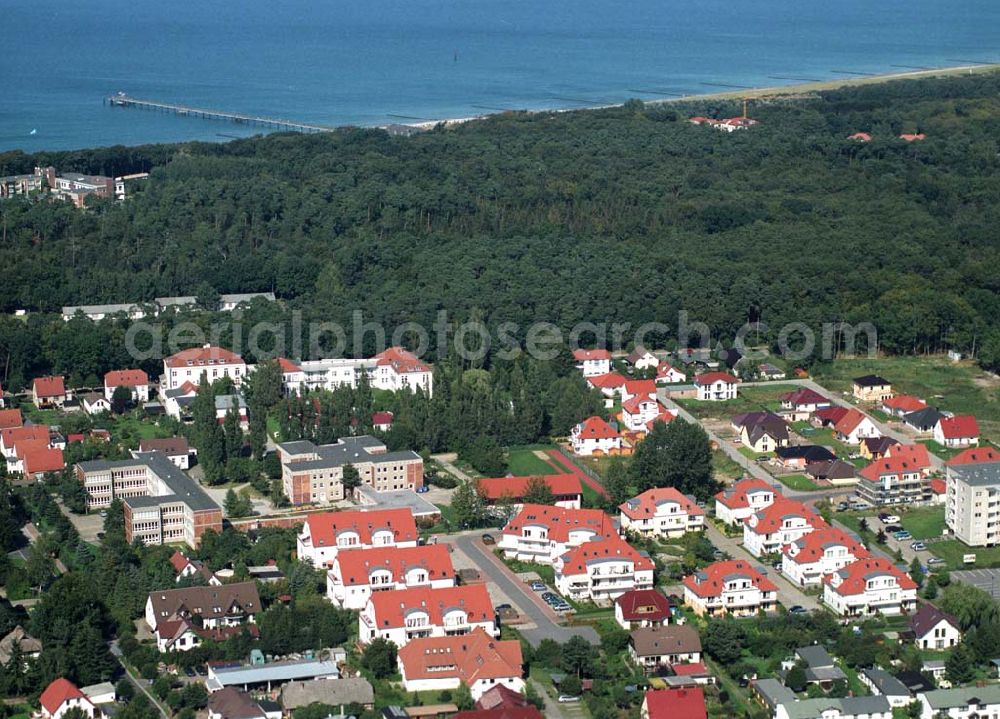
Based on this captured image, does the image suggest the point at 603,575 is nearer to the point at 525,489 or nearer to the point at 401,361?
the point at 525,489

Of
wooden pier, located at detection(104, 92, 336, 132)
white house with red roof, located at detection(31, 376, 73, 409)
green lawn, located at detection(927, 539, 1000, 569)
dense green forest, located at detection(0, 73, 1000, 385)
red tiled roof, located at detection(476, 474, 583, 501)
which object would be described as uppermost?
wooden pier, located at detection(104, 92, 336, 132)

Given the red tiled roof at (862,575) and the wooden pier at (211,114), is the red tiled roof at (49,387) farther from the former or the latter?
the wooden pier at (211,114)

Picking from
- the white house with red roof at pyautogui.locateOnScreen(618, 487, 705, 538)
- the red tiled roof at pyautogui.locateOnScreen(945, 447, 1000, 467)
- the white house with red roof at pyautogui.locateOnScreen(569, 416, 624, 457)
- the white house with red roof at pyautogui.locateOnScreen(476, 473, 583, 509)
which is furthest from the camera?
the white house with red roof at pyautogui.locateOnScreen(569, 416, 624, 457)

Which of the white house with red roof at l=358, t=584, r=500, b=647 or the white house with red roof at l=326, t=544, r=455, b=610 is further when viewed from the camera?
the white house with red roof at l=326, t=544, r=455, b=610

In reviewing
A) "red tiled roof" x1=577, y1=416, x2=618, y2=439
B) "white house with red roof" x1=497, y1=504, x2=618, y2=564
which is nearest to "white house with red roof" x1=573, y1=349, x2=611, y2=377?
"red tiled roof" x1=577, y1=416, x2=618, y2=439

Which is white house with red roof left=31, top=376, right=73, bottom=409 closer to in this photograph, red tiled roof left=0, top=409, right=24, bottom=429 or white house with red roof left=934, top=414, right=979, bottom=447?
red tiled roof left=0, top=409, right=24, bottom=429

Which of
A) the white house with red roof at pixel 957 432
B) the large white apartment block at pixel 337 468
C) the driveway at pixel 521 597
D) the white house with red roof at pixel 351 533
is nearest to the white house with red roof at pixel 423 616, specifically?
the driveway at pixel 521 597

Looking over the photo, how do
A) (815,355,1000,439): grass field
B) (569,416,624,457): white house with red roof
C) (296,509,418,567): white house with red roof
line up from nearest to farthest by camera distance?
1. (296,509,418,567): white house with red roof
2. (569,416,624,457): white house with red roof
3. (815,355,1000,439): grass field
